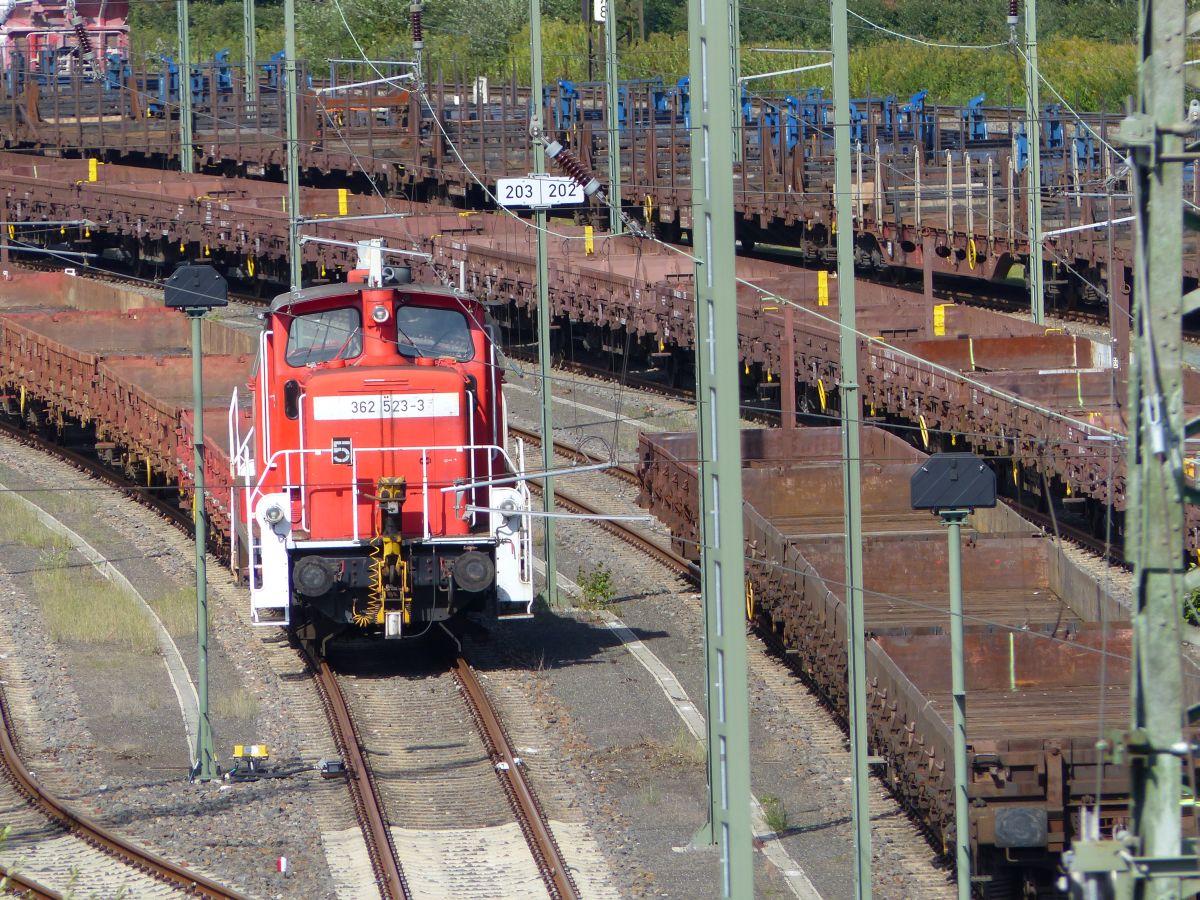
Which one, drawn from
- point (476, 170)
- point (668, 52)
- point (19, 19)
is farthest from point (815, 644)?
point (19, 19)

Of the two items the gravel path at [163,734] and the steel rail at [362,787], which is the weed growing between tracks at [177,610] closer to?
the gravel path at [163,734]

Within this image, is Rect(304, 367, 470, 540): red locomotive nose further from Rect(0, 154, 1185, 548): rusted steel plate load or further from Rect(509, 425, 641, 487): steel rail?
Rect(509, 425, 641, 487): steel rail

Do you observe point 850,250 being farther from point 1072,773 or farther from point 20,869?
point 20,869

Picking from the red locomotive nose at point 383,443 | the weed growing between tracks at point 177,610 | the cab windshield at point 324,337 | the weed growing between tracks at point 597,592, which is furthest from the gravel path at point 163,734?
the weed growing between tracks at point 597,592

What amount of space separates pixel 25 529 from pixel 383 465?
7.66 m

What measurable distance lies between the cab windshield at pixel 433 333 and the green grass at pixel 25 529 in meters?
6.80

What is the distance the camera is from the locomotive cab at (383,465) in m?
15.8

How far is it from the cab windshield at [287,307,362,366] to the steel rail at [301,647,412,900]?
2.76 meters

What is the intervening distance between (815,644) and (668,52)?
5080 cm

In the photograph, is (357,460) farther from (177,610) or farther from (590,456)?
(590,456)

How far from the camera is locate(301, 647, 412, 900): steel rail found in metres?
12.1

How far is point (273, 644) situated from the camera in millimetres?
18109

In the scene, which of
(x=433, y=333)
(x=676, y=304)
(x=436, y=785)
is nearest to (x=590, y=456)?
(x=676, y=304)

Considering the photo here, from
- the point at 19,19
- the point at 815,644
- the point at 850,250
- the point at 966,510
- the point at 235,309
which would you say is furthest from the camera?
the point at 19,19
